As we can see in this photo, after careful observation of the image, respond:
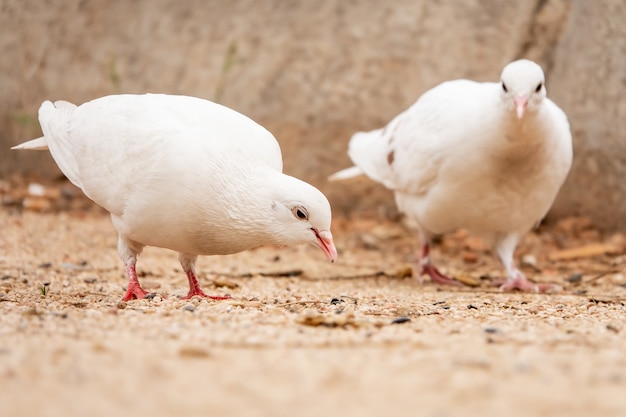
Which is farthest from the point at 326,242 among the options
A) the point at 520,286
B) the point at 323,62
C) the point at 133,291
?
the point at 323,62

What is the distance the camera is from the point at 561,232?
9.36 m

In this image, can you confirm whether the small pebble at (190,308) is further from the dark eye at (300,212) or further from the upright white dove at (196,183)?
the dark eye at (300,212)

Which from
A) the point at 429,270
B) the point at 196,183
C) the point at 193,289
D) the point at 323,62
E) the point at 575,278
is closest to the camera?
the point at 196,183

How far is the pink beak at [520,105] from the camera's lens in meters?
5.94

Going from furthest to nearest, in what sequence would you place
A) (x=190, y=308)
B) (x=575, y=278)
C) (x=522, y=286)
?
1. (x=575, y=278)
2. (x=522, y=286)
3. (x=190, y=308)

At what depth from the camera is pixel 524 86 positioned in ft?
19.9

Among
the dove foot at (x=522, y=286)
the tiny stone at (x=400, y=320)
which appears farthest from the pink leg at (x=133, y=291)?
the dove foot at (x=522, y=286)

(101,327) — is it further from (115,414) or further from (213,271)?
(213,271)

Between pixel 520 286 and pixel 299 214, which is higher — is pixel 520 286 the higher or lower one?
the lower one

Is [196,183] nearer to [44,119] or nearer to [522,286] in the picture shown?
[44,119]

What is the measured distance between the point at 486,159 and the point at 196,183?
8.45ft

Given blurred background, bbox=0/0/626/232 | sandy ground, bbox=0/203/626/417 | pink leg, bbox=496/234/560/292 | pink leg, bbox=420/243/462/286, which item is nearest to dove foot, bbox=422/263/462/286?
pink leg, bbox=420/243/462/286

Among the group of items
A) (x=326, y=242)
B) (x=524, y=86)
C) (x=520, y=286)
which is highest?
(x=524, y=86)

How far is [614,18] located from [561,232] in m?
2.25
